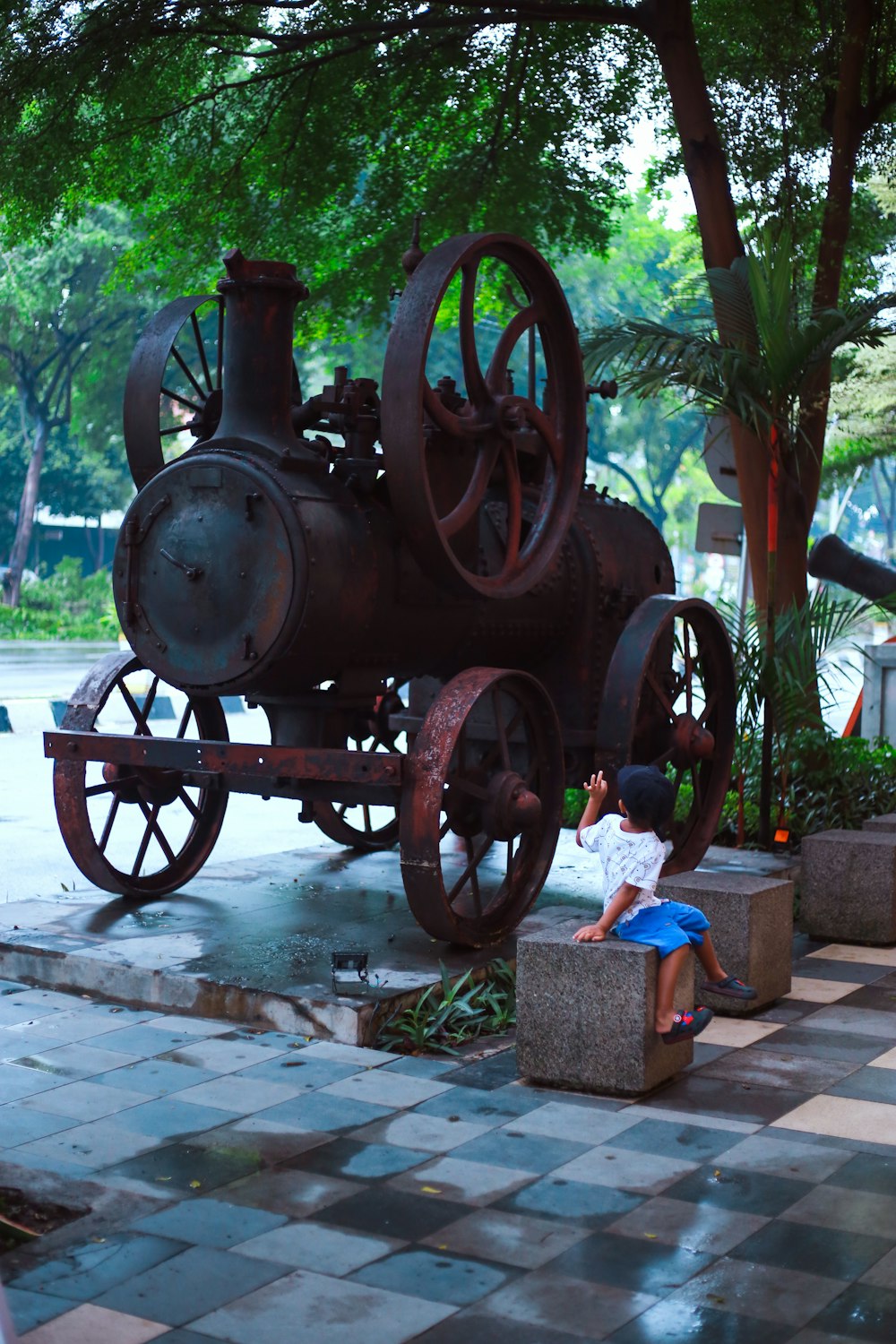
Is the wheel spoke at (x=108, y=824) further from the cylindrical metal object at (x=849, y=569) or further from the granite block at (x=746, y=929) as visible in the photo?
the cylindrical metal object at (x=849, y=569)

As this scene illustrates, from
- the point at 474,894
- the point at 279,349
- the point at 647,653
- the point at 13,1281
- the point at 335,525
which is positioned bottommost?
the point at 13,1281

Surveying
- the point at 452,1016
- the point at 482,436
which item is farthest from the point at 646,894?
the point at 482,436

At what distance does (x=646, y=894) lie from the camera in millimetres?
5773

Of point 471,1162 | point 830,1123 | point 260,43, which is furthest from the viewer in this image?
point 260,43

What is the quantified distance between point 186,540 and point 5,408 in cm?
3259

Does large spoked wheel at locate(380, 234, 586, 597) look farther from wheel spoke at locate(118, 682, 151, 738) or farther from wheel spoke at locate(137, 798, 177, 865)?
wheel spoke at locate(137, 798, 177, 865)

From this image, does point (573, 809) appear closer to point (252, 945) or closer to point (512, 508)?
point (512, 508)

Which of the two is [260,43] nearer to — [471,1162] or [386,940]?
[386,940]

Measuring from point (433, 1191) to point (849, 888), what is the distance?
14.0ft

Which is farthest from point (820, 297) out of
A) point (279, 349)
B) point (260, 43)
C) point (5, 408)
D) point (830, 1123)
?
point (5, 408)

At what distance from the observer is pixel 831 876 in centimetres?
831

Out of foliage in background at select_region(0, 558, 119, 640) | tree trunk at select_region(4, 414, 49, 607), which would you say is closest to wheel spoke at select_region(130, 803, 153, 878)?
tree trunk at select_region(4, 414, 49, 607)

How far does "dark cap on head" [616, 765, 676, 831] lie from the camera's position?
223 inches

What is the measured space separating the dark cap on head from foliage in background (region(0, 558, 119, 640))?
3013 centimetres
